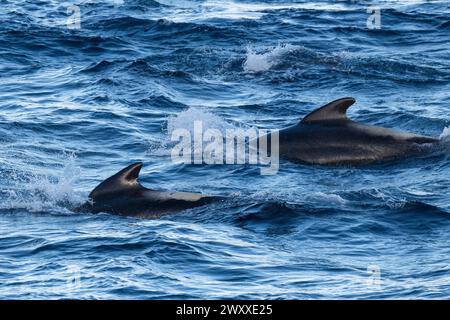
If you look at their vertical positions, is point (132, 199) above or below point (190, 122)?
above

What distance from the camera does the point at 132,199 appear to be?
19438 millimetres

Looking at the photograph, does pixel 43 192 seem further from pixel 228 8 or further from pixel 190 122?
pixel 228 8

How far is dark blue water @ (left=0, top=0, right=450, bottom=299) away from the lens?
16344mm

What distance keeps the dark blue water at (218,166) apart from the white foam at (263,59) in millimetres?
61

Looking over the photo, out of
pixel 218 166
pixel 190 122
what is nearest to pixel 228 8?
pixel 190 122

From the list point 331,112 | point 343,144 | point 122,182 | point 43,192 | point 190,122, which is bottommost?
point 190,122

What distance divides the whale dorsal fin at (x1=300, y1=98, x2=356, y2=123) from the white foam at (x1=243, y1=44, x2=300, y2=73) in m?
8.36

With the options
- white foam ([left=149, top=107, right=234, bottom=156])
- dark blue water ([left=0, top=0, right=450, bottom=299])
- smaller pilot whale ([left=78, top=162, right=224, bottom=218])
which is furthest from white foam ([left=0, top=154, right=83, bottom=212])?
white foam ([left=149, top=107, right=234, bottom=156])

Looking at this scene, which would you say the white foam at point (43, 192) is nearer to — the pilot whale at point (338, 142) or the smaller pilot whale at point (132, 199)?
the smaller pilot whale at point (132, 199)

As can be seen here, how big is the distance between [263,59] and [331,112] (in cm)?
933

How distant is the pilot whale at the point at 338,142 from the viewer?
22719 millimetres

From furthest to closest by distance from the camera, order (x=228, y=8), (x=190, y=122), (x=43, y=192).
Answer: (x=228, y=8)
(x=190, y=122)
(x=43, y=192)

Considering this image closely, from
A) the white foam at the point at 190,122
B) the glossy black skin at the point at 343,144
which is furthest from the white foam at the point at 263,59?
the glossy black skin at the point at 343,144

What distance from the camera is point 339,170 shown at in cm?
2228
